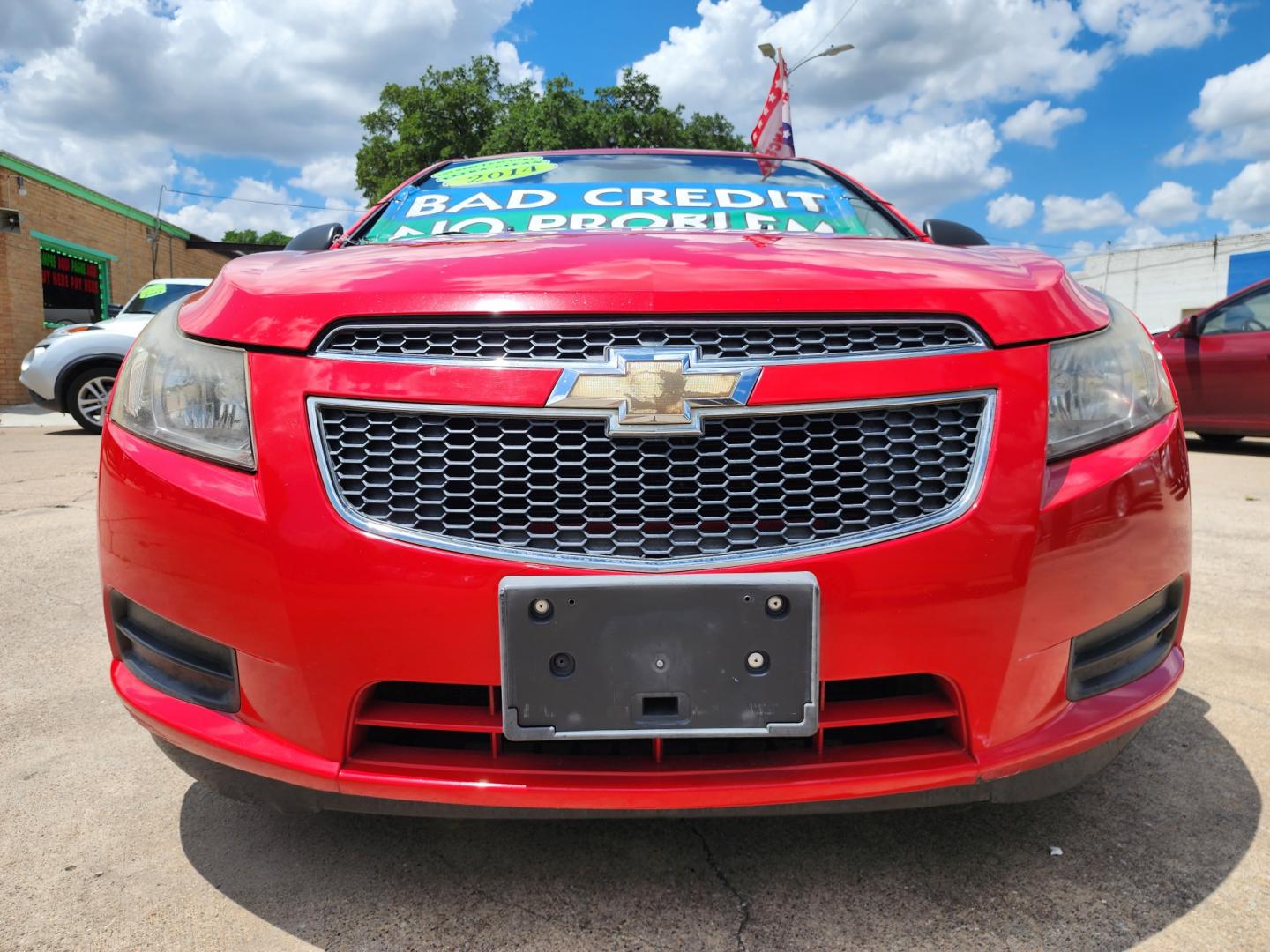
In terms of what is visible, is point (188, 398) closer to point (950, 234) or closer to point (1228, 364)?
point (950, 234)

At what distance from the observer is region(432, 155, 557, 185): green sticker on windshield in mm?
2684

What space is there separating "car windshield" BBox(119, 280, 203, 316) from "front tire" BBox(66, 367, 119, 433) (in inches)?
26.9

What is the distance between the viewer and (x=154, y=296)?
356 inches

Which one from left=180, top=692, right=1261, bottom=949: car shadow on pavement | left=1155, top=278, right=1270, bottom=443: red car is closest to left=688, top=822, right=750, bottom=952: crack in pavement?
→ left=180, top=692, right=1261, bottom=949: car shadow on pavement

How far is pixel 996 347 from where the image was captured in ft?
4.37

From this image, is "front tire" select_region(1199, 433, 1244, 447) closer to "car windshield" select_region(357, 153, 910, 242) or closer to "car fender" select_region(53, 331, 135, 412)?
"car windshield" select_region(357, 153, 910, 242)

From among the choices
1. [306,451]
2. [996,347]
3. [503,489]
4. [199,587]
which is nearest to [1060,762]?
[996,347]

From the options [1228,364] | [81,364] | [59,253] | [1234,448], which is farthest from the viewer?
[59,253]

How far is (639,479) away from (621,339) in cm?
20

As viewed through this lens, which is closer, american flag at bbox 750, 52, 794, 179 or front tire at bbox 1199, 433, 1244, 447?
front tire at bbox 1199, 433, 1244, 447

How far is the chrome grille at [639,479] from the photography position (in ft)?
4.18

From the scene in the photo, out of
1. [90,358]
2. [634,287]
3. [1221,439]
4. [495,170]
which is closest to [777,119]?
[1221,439]

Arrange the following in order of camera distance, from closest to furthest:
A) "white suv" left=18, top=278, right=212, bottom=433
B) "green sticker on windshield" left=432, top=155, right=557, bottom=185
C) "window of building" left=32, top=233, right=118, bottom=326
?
"green sticker on windshield" left=432, top=155, right=557, bottom=185
"white suv" left=18, top=278, right=212, bottom=433
"window of building" left=32, top=233, right=118, bottom=326

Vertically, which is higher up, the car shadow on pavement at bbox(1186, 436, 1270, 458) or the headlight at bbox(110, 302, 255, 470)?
the headlight at bbox(110, 302, 255, 470)
